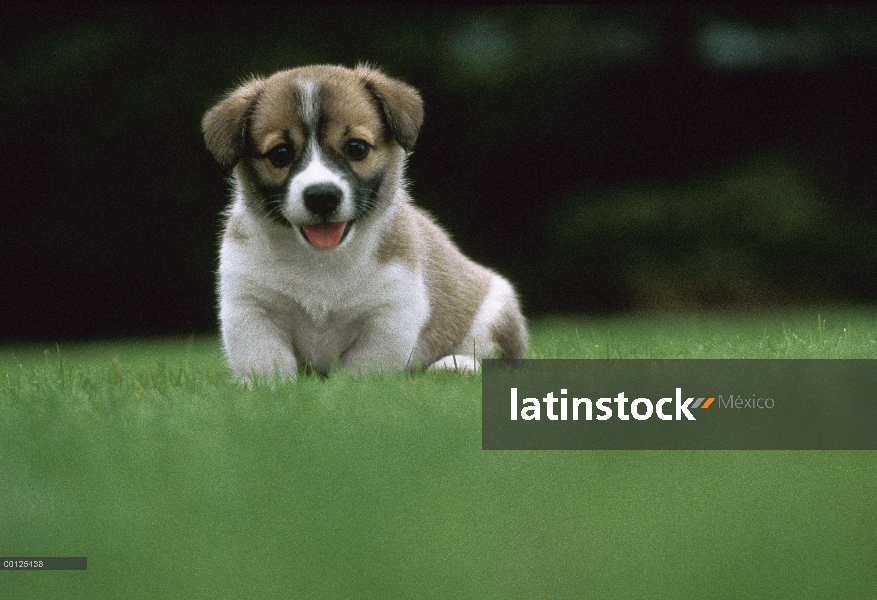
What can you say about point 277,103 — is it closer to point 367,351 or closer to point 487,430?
point 367,351

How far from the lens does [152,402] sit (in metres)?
3.17

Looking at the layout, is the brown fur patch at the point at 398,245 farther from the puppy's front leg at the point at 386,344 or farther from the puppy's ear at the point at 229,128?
the puppy's ear at the point at 229,128

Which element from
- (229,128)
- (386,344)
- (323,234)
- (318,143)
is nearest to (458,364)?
(386,344)

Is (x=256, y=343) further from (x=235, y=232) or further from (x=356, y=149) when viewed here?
(x=356, y=149)

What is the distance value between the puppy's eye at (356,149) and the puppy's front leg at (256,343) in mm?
688

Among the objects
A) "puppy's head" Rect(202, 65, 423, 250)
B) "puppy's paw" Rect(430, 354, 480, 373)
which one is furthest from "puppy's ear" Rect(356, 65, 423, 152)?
"puppy's paw" Rect(430, 354, 480, 373)

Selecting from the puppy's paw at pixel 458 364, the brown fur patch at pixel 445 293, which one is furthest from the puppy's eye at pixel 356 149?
the puppy's paw at pixel 458 364

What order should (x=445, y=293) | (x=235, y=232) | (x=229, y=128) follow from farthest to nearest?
(x=445, y=293)
(x=235, y=232)
(x=229, y=128)

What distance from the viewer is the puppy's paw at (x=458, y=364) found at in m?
3.60

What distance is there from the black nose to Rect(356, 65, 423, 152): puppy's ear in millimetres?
445

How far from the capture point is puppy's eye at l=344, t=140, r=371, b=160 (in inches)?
131

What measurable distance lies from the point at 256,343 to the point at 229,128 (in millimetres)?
788

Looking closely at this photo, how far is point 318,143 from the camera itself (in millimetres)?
3250

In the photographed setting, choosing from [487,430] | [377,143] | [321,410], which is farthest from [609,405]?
[377,143]
